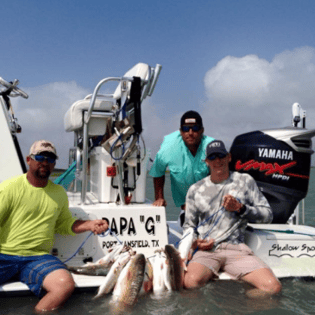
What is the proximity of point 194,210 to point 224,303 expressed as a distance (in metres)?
0.99

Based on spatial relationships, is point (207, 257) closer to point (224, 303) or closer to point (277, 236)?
point (224, 303)

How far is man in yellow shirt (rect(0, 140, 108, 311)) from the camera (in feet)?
10.2

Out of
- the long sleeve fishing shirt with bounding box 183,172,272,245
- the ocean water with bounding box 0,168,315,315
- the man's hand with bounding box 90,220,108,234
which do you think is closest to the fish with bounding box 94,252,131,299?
the ocean water with bounding box 0,168,315,315

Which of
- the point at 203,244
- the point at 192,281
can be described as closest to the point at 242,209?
the point at 203,244

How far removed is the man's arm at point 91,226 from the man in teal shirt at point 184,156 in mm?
905

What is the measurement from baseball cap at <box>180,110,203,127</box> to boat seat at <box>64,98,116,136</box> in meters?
0.91

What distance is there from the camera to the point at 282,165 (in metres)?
4.43

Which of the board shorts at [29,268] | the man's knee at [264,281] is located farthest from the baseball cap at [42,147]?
the man's knee at [264,281]

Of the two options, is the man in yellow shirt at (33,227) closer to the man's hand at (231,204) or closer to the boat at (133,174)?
the boat at (133,174)

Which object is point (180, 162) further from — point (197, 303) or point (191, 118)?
point (197, 303)

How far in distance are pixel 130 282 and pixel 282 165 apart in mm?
2362

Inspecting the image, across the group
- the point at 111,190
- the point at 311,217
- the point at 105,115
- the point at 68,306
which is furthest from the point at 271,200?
the point at 311,217

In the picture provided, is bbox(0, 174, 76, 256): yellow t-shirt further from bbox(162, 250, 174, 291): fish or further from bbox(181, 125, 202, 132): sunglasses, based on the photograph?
bbox(181, 125, 202, 132): sunglasses

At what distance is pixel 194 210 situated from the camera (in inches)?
151
